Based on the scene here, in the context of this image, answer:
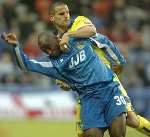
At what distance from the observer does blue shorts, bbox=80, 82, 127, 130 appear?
392 inches

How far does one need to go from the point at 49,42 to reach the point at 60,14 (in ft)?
1.20

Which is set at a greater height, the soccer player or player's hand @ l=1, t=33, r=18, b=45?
player's hand @ l=1, t=33, r=18, b=45

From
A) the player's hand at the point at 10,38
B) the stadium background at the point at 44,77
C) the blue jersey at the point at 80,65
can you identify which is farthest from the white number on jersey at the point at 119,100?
the stadium background at the point at 44,77

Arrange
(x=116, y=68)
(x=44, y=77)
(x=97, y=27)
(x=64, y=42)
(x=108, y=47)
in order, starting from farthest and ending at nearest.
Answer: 1. (x=97, y=27)
2. (x=44, y=77)
3. (x=116, y=68)
4. (x=108, y=47)
5. (x=64, y=42)

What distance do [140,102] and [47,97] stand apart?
204 cm

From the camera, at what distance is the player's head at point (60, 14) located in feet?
32.3

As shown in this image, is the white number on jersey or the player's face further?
the white number on jersey

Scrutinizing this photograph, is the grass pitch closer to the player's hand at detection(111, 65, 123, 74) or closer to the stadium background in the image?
the stadium background

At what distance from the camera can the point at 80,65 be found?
9914 mm

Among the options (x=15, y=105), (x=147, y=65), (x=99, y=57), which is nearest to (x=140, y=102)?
(x=147, y=65)

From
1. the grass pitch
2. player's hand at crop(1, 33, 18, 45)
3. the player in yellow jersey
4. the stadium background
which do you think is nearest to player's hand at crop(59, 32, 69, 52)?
the player in yellow jersey

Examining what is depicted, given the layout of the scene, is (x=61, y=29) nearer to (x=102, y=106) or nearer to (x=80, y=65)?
(x=80, y=65)

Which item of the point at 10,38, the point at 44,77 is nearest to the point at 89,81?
the point at 10,38

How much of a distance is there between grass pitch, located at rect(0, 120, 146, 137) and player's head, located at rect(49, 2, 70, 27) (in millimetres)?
5932
